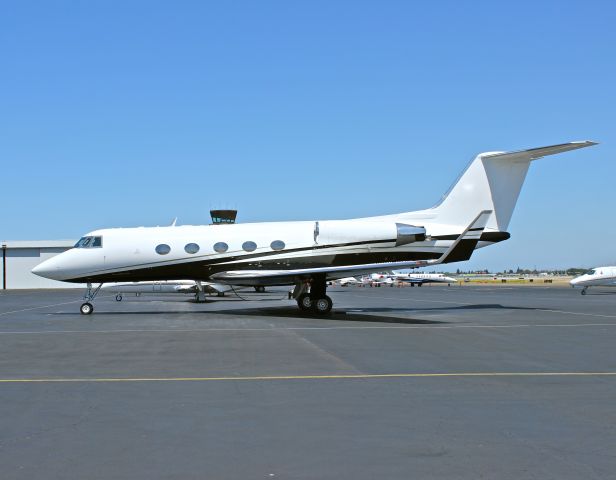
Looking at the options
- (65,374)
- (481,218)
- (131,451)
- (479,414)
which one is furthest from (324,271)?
(131,451)

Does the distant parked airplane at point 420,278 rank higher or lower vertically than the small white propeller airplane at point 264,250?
lower

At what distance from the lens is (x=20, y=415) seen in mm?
6852

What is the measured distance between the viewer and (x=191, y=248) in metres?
23.5

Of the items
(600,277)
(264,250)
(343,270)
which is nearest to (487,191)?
(343,270)

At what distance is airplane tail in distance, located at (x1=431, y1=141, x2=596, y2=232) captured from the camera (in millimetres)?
24312

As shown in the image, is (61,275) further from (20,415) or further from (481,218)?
(20,415)

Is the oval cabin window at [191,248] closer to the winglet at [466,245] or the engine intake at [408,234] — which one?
the engine intake at [408,234]

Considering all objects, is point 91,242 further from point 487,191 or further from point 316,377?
point 316,377

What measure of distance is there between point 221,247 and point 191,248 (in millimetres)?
1108

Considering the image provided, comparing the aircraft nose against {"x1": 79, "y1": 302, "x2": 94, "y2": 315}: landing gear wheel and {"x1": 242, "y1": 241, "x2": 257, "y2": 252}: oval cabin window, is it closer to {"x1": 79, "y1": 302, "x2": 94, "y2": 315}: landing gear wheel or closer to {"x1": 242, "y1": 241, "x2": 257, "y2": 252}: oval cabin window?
{"x1": 79, "y1": 302, "x2": 94, "y2": 315}: landing gear wheel

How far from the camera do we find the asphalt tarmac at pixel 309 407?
5.13 m

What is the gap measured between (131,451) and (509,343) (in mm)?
10170

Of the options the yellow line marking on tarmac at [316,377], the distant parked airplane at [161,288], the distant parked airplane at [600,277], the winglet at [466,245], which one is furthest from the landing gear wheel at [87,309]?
the distant parked airplane at [600,277]

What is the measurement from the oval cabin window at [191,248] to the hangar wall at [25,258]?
5988 centimetres
